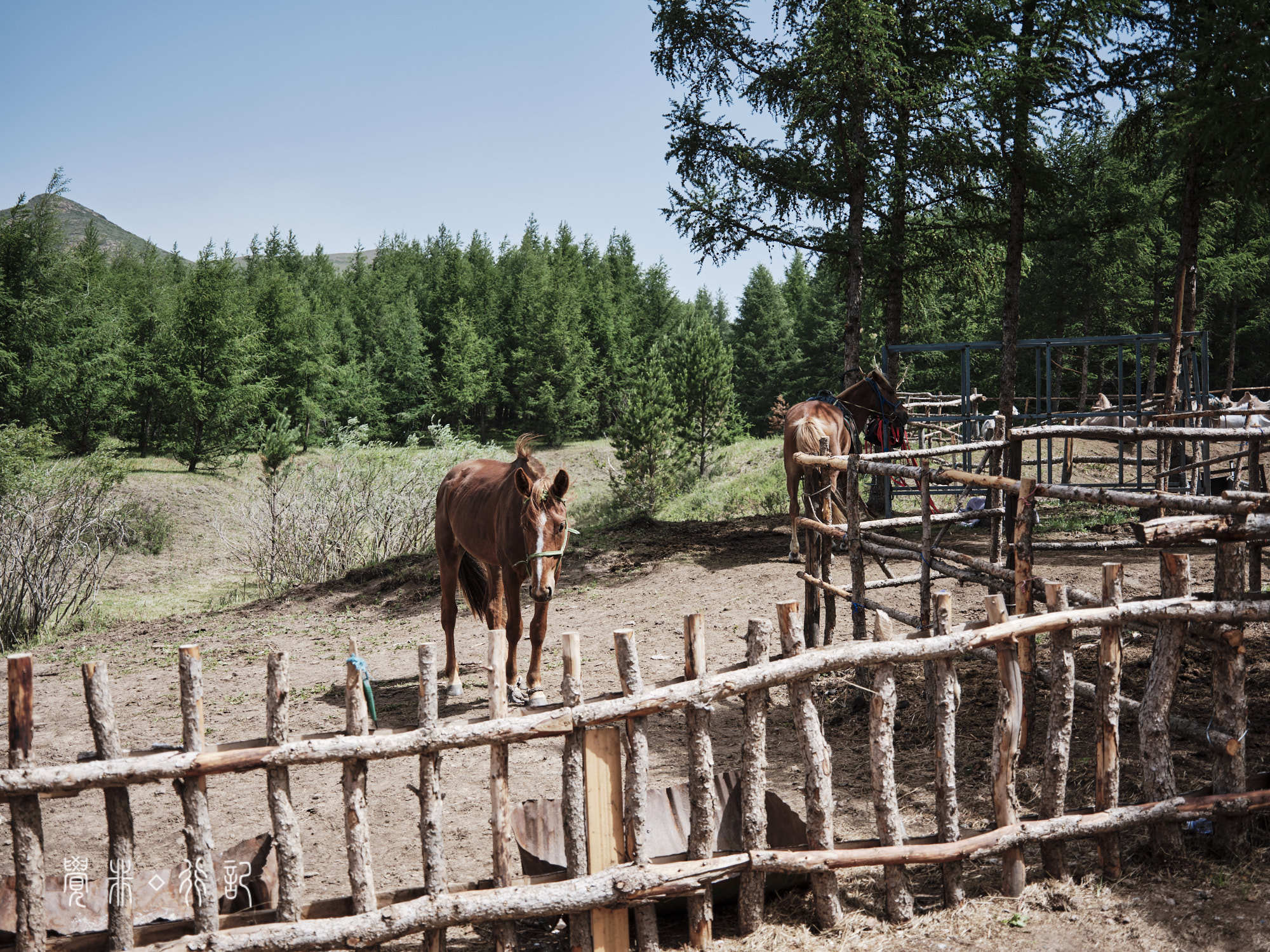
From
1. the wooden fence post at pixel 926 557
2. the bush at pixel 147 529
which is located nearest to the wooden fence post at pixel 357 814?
the wooden fence post at pixel 926 557

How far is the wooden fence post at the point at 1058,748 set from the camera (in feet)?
12.5

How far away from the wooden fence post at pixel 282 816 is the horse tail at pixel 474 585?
419cm

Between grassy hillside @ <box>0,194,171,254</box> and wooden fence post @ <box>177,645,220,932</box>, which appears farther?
grassy hillside @ <box>0,194,171,254</box>

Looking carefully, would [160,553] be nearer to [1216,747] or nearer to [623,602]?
[623,602]

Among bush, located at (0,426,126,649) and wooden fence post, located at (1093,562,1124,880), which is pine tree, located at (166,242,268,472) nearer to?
bush, located at (0,426,126,649)

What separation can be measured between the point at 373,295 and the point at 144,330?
18.6 meters

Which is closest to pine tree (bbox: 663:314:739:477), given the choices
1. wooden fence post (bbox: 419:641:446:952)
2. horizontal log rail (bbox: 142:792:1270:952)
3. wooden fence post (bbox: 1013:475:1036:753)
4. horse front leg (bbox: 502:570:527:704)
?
horse front leg (bbox: 502:570:527:704)

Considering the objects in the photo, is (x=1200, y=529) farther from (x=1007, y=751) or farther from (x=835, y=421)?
(x=835, y=421)

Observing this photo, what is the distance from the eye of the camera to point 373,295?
50.6 metres

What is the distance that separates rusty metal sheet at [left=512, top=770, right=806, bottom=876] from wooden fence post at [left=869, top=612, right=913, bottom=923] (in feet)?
1.27

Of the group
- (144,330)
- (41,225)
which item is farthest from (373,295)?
(41,225)

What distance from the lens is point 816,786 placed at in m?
3.65

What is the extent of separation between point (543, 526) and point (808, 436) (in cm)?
470

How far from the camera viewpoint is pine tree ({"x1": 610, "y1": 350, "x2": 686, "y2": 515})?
69.9ft
